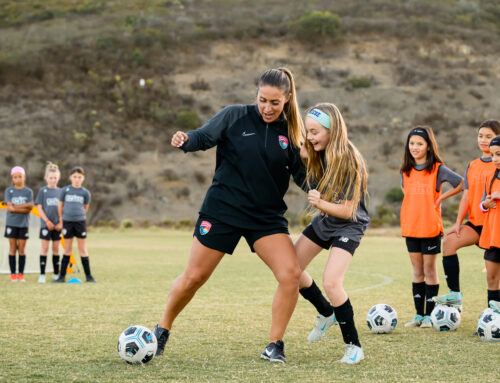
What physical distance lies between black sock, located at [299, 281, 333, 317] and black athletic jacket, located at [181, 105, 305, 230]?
0.74 meters

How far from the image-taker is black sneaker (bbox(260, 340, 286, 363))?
4775 mm

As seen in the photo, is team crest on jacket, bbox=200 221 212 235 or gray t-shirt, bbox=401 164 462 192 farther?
gray t-shirt, bbox=401 164 462 192

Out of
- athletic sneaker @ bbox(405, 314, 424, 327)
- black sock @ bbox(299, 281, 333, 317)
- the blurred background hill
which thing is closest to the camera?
black sock @ bbox(299, 281, 333, 317)

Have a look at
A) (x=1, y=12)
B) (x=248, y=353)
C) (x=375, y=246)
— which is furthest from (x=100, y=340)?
(x=1, y=12)

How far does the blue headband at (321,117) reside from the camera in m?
4.90

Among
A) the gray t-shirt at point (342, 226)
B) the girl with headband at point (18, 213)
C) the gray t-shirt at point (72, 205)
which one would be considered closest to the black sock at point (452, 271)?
the gray t-shirt at point (342, 226)

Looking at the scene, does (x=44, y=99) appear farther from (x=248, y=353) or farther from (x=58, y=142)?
(x=248, y=353)

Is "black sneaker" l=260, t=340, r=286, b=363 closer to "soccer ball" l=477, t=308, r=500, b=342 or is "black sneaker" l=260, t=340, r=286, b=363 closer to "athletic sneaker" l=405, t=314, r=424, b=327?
"soccer ball" l=477, t=308, r=500, b=342

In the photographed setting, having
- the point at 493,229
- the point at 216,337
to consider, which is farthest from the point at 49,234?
the point at 493,229

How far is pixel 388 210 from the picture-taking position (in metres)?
32.2

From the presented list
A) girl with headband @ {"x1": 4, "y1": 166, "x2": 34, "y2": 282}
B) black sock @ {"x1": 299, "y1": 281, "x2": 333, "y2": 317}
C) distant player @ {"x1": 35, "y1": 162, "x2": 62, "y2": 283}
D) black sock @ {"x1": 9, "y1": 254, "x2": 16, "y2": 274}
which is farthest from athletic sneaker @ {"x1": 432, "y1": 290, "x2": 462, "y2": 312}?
black sock @ {"x1": 9, "y1": 254, "x2": 16, "y2": 274}

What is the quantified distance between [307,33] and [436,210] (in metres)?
57.3

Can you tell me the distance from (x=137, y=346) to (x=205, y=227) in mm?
936

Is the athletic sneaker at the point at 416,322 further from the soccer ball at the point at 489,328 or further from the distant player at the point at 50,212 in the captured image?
the distant player at the point at 50,212
